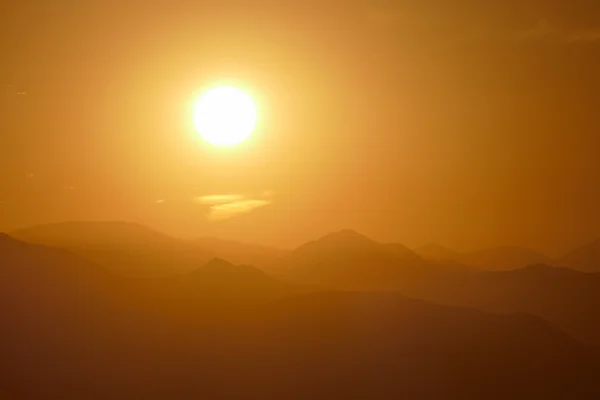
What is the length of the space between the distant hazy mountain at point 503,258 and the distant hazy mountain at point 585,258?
255 mm

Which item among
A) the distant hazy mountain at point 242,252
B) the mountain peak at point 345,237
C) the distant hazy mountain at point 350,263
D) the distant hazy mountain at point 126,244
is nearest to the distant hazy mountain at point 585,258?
the distant hazy mountain at point 350,263

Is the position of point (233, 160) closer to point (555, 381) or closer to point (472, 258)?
point (472, 258)

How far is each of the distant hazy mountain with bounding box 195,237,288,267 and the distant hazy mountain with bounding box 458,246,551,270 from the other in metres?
2.44

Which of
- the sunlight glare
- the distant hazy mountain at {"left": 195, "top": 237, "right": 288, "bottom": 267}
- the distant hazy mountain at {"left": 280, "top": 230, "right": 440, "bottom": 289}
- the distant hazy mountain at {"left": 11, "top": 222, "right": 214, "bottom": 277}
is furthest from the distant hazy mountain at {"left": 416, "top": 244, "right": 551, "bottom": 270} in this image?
the distant hazy mountain at {"left": 11, "top": 222, "right": 214, "bottom": 277}

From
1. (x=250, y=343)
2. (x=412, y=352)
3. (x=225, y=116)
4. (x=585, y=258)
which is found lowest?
(x=412, y=352)

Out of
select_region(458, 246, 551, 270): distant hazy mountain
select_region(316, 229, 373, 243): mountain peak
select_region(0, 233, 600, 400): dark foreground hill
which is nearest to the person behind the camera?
select_region(0, 233, 600, 400): dark foreground hill

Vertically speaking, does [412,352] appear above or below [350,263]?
below

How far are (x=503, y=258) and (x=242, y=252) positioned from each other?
3.39 meters

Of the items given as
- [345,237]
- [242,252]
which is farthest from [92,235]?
[345,237]

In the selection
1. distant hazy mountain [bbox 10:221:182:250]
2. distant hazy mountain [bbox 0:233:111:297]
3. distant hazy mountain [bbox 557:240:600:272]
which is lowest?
distant hazy mountain [bbox 557:240:600:272]

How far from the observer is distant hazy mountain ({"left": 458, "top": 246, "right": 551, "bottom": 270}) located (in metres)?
8.83

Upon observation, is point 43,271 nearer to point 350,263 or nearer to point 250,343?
point 250,343

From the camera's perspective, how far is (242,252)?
28.4ft

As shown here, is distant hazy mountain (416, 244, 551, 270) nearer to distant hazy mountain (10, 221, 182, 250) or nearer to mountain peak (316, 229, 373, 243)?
mountain peak (316, 229, 373, 243)
